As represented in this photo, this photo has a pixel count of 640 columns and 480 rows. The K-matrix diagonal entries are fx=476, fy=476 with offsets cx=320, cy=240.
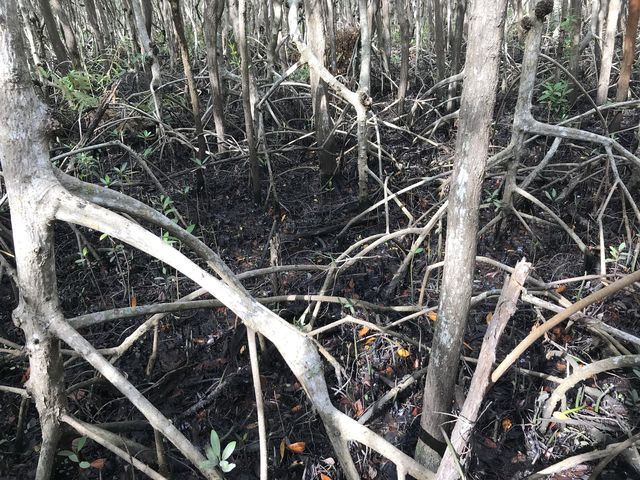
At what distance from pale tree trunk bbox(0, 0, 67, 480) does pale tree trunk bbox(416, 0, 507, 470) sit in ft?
4.15

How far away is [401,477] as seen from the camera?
4.58 feet

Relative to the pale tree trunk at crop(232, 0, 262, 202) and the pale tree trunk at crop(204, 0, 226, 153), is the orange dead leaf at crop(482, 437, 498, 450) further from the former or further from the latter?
the pale tree trunk at crop(204, 0, 226, 153)

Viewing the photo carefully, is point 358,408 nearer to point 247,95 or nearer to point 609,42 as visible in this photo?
point 247,95

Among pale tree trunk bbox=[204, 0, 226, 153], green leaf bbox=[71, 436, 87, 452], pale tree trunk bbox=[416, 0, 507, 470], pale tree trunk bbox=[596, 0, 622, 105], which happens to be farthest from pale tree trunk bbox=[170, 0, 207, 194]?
pale tree trunk bbox=[596, 0, 622, 105]

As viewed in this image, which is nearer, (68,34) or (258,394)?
(258,394)

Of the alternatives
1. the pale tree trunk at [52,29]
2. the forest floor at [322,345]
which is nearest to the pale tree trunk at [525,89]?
the forest floor at [322,345]

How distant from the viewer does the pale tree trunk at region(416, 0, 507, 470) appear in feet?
4.11

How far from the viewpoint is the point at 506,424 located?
2238 millimetres

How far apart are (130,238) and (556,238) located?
2876mm

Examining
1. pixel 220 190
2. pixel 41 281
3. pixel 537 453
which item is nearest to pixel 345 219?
pixel 220 190

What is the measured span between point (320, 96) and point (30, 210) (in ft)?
8.85

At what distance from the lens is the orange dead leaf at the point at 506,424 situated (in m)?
2.22

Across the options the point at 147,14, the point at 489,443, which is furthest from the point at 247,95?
the point at 489,443

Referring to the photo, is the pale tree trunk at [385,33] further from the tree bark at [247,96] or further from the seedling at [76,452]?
the seedling at [76,452]
